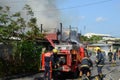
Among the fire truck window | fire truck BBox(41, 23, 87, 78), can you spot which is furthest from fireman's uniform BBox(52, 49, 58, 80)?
the fire truck window

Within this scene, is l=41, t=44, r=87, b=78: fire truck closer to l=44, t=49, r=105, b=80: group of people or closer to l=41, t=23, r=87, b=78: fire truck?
l=41, t=23, r=87, b=78: fire truck

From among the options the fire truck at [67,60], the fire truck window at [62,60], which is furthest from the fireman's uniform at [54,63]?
the fire truck window at [62,60]

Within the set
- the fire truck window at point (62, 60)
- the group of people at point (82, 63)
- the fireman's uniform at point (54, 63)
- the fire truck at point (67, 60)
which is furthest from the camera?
the fire truck window at point (62, 60)

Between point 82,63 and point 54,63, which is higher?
point 82,63

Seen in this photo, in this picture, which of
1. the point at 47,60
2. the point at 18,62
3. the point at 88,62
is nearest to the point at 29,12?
the point at 18,62

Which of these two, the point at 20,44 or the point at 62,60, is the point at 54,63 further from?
the point at 20,44

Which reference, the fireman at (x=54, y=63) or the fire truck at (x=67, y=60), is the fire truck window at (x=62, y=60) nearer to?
the fire truck at (x=67, y=60)

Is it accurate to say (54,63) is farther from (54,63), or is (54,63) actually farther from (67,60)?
(67,60)

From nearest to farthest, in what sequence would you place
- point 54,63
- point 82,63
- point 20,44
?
point 82,63 < point 54,63 < point 20,44

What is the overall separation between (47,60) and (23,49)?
8306 millimetres

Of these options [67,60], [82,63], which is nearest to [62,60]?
[67,60]

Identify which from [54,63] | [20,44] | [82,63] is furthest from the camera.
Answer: [20,44]

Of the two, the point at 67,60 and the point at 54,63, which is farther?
the point at 67,60

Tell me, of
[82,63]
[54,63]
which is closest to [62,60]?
[54,63]
